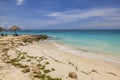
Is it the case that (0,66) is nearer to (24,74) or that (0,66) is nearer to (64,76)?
(24,74)

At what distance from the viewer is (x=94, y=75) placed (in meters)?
8.54

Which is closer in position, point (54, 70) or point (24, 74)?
point (24, 74)

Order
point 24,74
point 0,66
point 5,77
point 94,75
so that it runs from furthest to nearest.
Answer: point 0,66
point 94,75
point 24,74
point 5,77

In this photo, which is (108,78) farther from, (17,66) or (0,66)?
(0,66)

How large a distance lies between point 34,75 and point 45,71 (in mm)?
1024

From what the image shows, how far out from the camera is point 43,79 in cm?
746

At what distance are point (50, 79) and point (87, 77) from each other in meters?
2.12

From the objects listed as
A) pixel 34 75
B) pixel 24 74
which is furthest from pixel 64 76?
pixel 24 74

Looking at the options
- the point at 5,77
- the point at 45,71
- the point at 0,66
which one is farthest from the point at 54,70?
the point at 0,66

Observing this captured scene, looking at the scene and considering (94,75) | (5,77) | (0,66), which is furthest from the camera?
(0,66)

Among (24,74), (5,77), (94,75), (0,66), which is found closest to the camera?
(5,77)

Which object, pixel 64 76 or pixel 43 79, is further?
pixel 64 76

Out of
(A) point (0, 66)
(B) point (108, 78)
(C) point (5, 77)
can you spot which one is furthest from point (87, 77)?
(A) point (0, 66)

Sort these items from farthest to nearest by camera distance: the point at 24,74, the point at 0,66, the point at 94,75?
the point at 0,66 < the point at 94,75 < the point at 24,74
